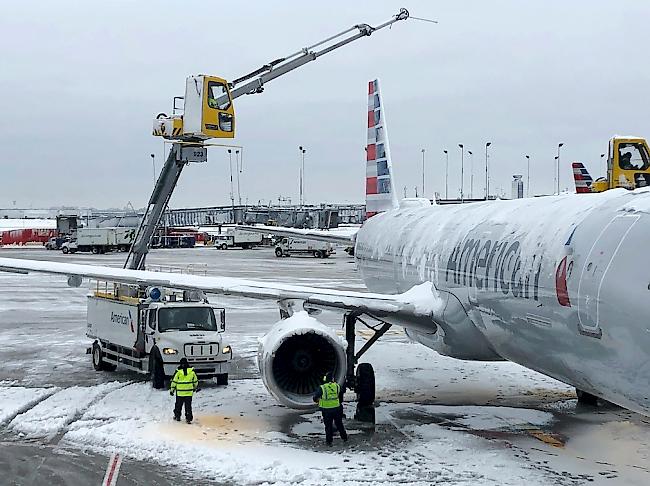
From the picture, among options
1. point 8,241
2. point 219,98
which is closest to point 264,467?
point 219,98

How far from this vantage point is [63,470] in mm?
11797

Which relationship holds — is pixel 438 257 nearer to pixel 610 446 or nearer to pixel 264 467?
pixel 610 446

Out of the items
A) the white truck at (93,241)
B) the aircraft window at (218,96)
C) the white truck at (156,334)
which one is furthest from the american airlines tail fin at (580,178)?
the white truck at (93,241)

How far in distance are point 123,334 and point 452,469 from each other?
9.89m

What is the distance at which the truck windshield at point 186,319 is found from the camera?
1844cm

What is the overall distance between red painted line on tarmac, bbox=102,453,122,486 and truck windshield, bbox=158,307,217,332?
6038 mm

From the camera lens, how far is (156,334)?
1809 centimetres

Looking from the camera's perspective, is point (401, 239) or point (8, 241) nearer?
point (401, 239)

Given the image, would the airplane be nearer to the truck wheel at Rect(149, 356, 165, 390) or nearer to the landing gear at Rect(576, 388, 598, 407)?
the landing gear at Rect(576, 388, 598, 407)

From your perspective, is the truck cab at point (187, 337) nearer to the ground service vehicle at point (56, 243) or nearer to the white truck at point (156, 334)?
the white truck at point (156, 334)

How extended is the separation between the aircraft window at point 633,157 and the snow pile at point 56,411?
14080 millimetres

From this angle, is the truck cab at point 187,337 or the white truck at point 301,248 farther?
the white truck at point 301,248

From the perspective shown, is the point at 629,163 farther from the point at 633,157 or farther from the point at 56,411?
the point at 56,411

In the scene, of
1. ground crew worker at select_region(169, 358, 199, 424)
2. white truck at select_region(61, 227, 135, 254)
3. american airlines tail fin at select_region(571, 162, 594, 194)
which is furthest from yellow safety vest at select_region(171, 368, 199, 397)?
white truck at select_region(61, 227, 135, 254)
